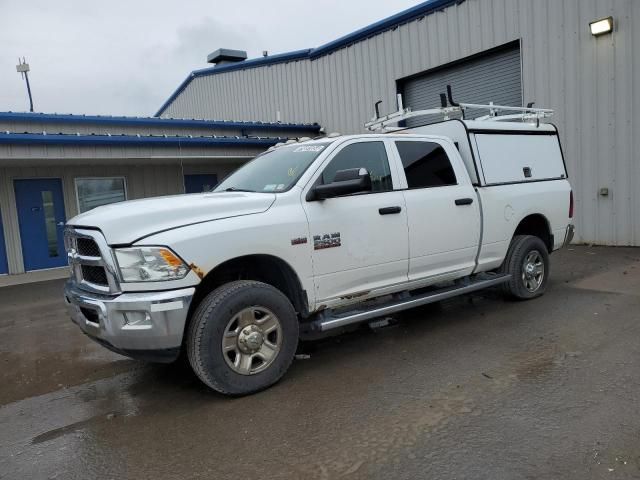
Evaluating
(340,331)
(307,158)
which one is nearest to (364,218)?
(307,158)

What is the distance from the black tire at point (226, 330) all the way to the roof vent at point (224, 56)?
2200 centimetres

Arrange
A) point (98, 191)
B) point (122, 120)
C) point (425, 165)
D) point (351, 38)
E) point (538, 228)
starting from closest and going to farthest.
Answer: point (425, 165) < point (538, 228) < point (122, 120) < point (98, 191) < point (351, 38)

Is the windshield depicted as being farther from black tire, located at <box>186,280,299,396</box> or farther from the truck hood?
black tire, located at <box>186,280,299,396</box>

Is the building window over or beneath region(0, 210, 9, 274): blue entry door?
over

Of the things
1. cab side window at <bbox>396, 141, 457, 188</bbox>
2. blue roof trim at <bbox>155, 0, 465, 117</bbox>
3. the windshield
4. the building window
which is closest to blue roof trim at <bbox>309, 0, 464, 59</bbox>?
blue roof trim at <bbox>155, 0, 465, 117</bbox>

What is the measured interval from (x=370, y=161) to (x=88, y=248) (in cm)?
260

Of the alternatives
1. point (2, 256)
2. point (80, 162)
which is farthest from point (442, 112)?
point (2, 256)

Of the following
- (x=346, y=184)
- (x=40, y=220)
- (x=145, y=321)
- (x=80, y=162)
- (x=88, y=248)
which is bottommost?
(x=145, y=321)

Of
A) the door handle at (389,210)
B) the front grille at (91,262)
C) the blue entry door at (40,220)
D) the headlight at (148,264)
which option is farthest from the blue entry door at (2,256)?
the door handle at (389,210)

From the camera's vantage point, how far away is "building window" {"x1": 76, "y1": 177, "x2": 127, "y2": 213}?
531 inches

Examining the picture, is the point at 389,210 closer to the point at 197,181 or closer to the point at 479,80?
the point at 479,80

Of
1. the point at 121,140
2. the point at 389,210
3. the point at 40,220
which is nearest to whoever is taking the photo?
the point at 389,210

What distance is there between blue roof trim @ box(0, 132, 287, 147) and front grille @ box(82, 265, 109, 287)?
7.73 metres

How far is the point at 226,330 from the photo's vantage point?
153 inches
